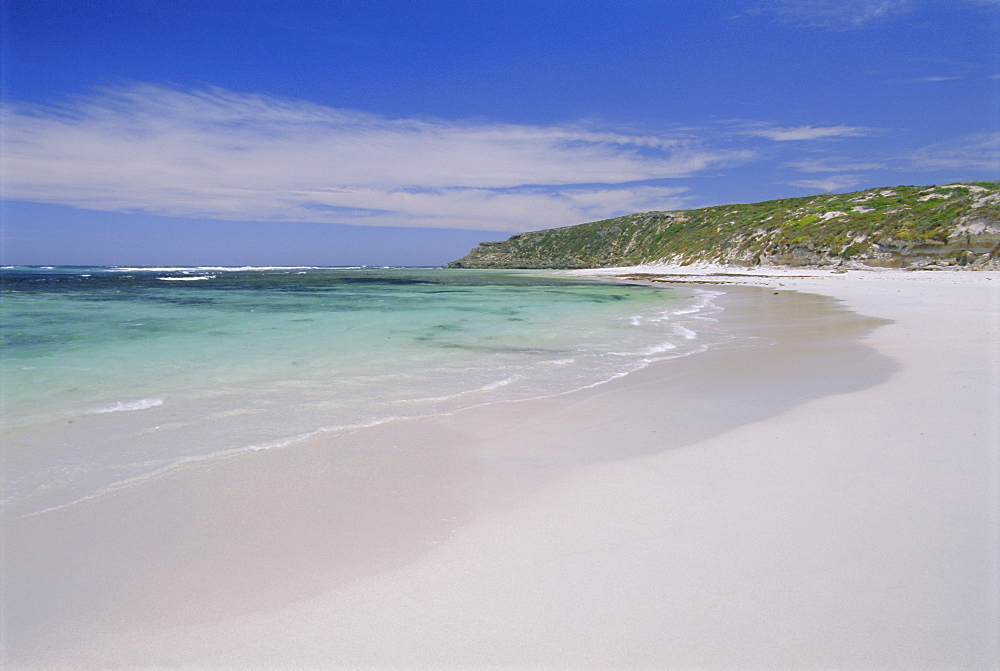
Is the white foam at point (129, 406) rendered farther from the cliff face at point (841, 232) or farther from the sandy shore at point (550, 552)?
the cliff face at point (841, 232)

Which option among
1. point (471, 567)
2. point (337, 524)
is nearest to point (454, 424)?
point (337, 524)

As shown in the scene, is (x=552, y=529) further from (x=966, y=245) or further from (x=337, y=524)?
(x=966, y=245)

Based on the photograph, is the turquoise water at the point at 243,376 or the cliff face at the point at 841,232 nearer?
the turquoise water at the point at 243,376

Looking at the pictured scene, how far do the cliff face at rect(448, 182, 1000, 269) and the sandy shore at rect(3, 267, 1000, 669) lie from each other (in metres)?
35.1

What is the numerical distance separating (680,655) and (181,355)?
906 centimetres

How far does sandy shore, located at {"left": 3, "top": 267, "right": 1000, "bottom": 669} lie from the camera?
1980 mm

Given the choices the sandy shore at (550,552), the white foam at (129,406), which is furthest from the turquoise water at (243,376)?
the sandy shore at (550,552)

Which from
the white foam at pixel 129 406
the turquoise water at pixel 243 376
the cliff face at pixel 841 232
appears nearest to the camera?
the turquoise water at pixel 243 376

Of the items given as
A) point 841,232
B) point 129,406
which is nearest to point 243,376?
point 129,406

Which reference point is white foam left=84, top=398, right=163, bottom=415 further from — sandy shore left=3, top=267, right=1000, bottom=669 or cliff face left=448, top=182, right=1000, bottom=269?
cliff face left=448, top=182, right=1000, bottom=269

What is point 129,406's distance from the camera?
552cm

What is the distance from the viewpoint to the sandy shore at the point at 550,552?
6.50 feet

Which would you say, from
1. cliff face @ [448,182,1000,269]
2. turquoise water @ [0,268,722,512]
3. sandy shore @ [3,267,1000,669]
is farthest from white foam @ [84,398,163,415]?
cliff face @ [448,182,1000,269]

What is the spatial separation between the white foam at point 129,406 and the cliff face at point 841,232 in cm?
3796
